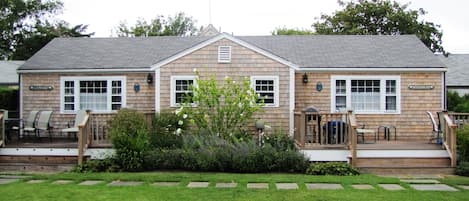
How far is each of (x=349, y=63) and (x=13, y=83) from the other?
16.7 meters

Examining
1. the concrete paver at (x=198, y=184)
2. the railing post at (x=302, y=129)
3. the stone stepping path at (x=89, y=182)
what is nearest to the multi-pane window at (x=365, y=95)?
the railing post at (x=302, y=129)

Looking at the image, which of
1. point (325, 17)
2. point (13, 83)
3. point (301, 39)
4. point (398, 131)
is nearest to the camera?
point (398, 131)

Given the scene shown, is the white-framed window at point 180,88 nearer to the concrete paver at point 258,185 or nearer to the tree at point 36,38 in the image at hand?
the concrete paver at point 258,185

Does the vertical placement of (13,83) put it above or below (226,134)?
above

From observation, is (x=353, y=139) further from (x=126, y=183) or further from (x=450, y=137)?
(x=126, y=183)

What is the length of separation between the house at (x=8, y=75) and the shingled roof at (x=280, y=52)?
6817 mm

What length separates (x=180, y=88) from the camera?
46.2 feet

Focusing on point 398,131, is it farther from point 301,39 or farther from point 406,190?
point 406,190

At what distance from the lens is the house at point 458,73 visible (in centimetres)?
2119

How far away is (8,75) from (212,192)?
1989cm

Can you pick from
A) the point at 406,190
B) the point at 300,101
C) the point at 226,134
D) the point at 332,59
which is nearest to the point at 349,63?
the point at 332,59

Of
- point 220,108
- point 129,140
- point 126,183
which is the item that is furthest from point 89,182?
point 220,108

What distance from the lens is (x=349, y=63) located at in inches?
591

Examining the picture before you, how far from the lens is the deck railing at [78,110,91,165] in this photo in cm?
1160
